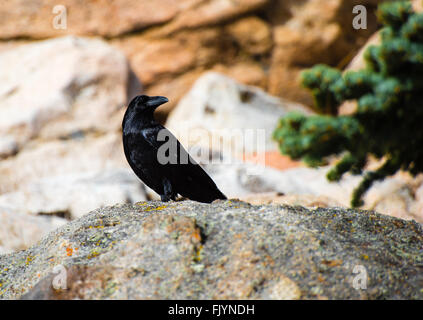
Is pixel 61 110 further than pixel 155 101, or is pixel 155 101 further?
pixel 61 110

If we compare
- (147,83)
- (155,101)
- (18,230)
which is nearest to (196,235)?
(155,101)

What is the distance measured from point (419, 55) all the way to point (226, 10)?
11.6 meters

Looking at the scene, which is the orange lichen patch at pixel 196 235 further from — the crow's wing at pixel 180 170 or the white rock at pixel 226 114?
the white rock at pixel 226 114

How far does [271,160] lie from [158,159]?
849 cm

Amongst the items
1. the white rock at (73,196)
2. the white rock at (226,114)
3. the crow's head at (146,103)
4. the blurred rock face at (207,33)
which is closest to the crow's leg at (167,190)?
the crow's head at (146,103)

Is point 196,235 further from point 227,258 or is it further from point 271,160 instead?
point 271,160

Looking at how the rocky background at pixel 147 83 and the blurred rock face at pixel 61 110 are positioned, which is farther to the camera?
the blurred rock face at pixel 61 110

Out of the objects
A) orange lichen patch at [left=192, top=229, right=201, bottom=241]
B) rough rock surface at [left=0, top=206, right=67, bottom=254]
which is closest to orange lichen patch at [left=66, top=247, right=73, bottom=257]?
orange lichen patch at [left=192, top=229, right=201, bottom=241]

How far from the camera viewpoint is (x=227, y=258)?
311 cm

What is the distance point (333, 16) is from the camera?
1719 cm

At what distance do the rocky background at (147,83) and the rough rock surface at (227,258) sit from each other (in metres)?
3.79

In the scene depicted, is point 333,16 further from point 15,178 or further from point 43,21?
point 15,178

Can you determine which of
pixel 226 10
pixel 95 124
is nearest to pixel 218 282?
pixel 95 124

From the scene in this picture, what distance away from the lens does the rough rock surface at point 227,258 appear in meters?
2.94
